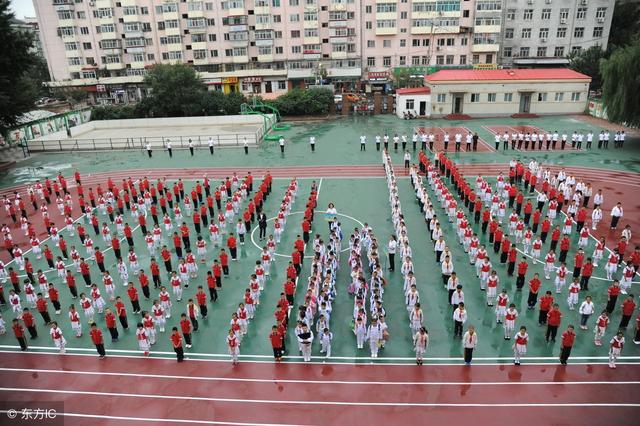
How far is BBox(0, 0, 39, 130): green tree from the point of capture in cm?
2792

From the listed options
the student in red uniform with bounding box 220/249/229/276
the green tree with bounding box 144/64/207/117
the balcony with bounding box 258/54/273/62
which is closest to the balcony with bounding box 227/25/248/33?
the balcony with bounding box 258/54/273/62

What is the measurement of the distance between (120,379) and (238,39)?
50.0m

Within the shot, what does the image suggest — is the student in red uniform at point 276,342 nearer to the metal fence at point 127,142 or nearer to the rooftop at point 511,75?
the metal fence at point 127,142

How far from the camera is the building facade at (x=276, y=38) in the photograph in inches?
1993

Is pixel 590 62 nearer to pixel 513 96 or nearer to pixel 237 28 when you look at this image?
pixel 513 96

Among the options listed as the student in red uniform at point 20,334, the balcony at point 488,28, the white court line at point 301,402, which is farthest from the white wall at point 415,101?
the student in red uniform at point 20,334

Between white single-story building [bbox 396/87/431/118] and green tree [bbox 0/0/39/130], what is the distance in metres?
28.2

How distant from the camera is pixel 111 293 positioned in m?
13.0

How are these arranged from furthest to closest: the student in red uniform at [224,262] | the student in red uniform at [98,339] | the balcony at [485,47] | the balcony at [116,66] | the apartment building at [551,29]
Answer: the balcony at [116,66] → the balcony at [485,47] → the apartment building at [551,29] → the student in red uniform at [224,262] → the student in red uniform at [98,339]

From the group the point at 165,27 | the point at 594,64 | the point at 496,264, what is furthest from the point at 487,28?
the point at 496,264

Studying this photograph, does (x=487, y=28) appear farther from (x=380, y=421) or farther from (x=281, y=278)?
(x=380, y=421)

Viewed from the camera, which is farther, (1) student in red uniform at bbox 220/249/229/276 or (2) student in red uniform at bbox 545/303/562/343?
(1) student in red uniform at bbox 220/249/229/276

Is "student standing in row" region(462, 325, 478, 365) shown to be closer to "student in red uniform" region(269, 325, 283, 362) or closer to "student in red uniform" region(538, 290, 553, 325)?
"student in red uniform" region(538, 290, 553, 325)

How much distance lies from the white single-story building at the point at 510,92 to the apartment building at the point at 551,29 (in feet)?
47.8
